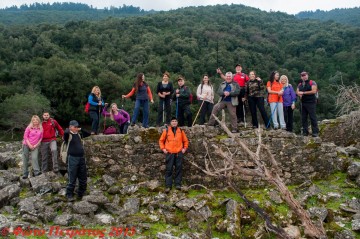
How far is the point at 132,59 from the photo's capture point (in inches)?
1764

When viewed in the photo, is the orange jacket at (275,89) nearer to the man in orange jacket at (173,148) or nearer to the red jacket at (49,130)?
the man in orange jacket at (173,148)

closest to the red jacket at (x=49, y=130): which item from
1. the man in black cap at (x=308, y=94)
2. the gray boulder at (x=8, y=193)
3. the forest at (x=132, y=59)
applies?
the gray boulder at (x=8, y=193)

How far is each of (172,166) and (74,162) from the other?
7.58 ft

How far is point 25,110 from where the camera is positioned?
105ft

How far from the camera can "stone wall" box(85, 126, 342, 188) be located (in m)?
9.18

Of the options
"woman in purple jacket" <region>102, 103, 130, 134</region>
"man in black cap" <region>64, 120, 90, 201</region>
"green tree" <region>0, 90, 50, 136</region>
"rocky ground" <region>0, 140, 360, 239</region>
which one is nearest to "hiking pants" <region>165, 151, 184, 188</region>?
"rocky ground" <region>0, 140, 360, 239</region>

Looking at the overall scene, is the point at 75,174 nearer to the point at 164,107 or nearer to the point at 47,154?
the point at 47,154

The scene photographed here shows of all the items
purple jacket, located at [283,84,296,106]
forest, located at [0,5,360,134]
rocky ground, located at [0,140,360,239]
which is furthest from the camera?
forest, located at [0,5,360,134]

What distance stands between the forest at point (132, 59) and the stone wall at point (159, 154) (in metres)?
17.5

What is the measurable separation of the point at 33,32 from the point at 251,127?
45870mm

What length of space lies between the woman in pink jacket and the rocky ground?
437 millimetres

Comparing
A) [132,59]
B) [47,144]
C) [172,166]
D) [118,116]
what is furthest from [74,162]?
[132,59]

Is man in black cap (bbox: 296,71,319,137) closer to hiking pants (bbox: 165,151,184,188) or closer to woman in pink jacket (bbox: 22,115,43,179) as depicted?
hiking pants (bbox: 165,151,184,188)

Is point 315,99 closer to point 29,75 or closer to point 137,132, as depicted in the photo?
point 137,132
